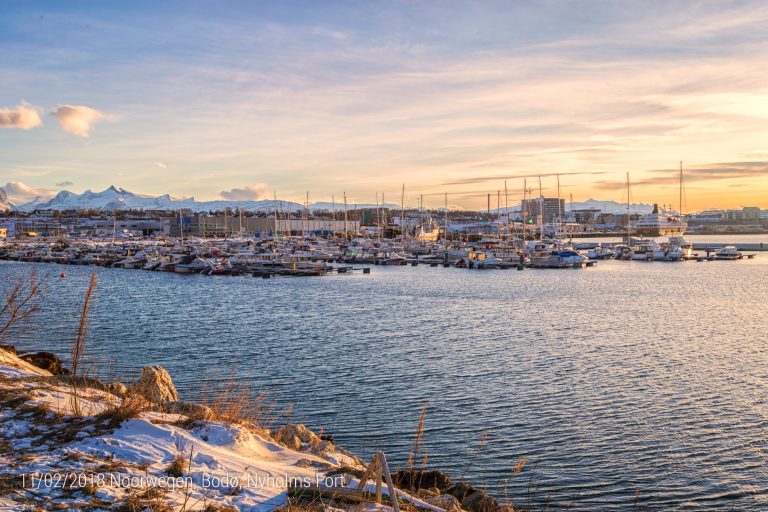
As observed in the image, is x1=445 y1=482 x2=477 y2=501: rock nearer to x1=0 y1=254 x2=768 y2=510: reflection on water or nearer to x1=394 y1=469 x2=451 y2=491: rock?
x1=394 y1=469 x2=451 y2=491: rock

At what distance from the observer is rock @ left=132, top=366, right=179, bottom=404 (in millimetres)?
11039

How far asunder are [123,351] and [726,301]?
117 ft

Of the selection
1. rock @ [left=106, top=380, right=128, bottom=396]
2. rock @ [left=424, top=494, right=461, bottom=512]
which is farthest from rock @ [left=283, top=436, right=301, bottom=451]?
rock @ [left=106, top=380, right=128, bottom=396]

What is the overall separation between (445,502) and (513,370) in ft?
41.5

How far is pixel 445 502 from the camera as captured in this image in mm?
7957

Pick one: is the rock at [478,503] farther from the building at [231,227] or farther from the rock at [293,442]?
the building at [231,227]

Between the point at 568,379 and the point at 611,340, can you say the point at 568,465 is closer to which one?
the point at 568,379

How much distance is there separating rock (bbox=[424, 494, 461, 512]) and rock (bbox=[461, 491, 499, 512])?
1.90 feet

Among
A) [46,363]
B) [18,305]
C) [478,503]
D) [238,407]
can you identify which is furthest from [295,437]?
[18,305]

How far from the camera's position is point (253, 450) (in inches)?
315

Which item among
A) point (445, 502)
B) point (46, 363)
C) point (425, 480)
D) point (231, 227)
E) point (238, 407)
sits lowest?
point (425, 480)

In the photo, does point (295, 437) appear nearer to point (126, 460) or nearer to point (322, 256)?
point (126, 460)

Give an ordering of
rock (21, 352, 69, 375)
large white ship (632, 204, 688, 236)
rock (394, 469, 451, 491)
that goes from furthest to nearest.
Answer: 1. large white ship (632, 204, 688, 236)
2. rock (21, 352, 69, 375)
3. rock (394, 469, 451, 491)

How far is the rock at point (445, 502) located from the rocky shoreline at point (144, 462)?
0.07ft
